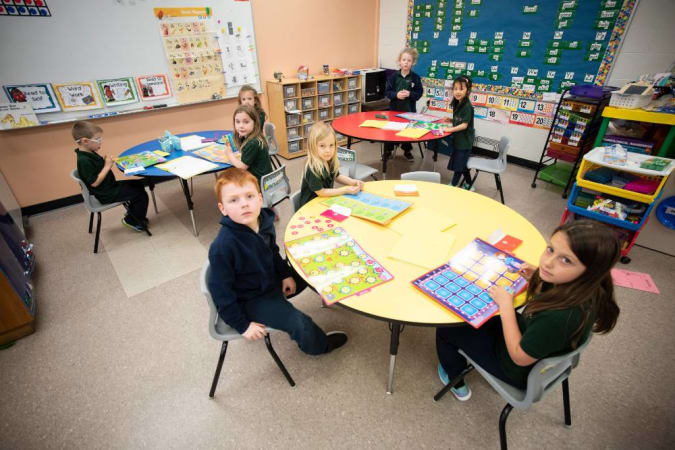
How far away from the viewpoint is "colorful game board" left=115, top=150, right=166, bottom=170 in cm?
Answer: 290

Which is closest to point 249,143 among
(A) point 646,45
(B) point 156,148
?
(B) point 156,148

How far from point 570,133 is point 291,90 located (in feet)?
12.3

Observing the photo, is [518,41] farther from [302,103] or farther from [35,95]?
[35,95]

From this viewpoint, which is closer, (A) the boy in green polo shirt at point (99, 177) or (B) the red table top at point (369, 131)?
(A) the boy in green polo shirt at point (99, 177)

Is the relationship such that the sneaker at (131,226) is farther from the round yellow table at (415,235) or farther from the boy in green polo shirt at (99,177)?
the round yellow table at (415,235)

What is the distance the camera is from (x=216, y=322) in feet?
5.31

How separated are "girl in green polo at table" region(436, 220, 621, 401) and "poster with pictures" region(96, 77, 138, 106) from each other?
4426 millimetres

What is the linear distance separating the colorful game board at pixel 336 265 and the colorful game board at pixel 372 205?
8.9 inches

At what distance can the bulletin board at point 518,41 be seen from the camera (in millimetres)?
3668

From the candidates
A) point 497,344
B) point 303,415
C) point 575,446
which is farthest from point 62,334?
point 575,446

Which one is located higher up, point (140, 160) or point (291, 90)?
point (291, 90)

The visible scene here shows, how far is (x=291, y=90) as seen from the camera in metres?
4.90

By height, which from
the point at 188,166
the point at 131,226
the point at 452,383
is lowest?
the point at 131,226

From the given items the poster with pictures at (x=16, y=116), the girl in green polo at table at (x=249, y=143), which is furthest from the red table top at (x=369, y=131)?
the poster with pictures at (x=16, y=116)
